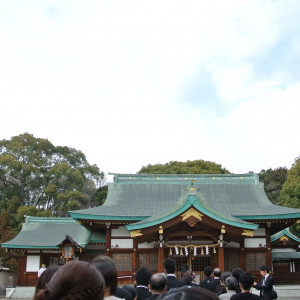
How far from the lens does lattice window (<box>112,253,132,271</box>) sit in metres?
19.5

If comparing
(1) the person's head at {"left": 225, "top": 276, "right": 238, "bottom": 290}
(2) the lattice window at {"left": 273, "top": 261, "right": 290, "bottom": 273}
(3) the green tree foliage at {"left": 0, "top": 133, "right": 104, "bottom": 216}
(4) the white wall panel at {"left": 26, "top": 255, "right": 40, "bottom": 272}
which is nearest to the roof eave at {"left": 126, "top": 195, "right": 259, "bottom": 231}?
(2) the lattice window at {"left": 273, "top": 261, "right": 290, "bottom": 273}

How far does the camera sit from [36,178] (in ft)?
141

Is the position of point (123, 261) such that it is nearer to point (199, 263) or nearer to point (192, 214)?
point (199, 263)

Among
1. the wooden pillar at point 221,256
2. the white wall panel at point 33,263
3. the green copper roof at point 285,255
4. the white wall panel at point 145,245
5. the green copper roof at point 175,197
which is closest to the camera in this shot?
the wooden pillar at point 221,256

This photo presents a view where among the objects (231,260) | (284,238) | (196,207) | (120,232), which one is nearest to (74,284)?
(196,207)

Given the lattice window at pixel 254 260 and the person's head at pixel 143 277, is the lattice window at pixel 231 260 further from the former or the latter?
the person's head at pixel 143 277

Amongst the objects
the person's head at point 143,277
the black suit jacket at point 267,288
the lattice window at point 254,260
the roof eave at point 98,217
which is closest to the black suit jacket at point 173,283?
the person's head at point 143,277

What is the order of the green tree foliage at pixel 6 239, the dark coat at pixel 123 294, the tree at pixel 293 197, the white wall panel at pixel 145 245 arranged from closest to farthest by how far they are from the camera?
the dark coat at pixel 123 294 → the white wall panel at pixel 145 245 → the green tree foliage at pixel 6 239 → the tree at pixel 293 197

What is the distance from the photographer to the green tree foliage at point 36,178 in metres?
41.2

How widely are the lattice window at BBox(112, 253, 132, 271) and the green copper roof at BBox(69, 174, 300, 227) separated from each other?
196cm

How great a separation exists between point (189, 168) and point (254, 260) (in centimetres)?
3227

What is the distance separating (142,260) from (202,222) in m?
3.95

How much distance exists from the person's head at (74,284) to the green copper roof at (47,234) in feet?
62.2

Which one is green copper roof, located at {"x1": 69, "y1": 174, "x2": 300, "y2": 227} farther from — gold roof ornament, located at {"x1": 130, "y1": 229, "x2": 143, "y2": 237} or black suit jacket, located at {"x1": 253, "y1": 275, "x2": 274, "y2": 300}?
black suit jacket, located at {"x1": 253, "y1": 275, "x2": 274, "y2": 300}
